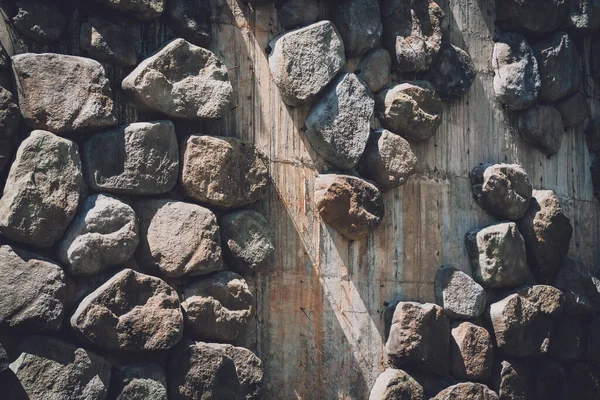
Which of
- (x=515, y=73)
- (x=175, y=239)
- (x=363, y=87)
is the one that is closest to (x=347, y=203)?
(x=363, y=87)

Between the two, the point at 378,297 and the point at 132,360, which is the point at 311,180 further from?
the point at 132,360

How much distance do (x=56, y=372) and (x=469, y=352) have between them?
8.78 ft

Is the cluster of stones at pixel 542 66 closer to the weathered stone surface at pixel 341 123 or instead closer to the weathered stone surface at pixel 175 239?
the weathered stone surface at pixel 341 123

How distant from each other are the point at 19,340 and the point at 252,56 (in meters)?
2.08

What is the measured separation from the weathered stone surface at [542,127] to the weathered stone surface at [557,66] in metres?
0.10

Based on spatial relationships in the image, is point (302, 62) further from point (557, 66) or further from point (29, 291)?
point (557, 66)

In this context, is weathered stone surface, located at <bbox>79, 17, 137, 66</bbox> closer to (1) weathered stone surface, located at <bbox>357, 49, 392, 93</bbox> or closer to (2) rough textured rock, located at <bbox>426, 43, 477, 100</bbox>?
(1) weathered stone surface, located at <bbox>357, 49, 392, 93</bbox>

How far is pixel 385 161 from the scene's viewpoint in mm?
6375

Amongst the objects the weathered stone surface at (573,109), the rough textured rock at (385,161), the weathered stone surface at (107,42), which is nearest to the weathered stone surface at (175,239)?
the weathered stone surface at (107,42)

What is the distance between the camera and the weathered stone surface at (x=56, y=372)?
16.1ft

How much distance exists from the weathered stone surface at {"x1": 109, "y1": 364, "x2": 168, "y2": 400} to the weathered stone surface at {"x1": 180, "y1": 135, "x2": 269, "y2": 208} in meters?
0.93

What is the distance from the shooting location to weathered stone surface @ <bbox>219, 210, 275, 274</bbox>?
5691mm

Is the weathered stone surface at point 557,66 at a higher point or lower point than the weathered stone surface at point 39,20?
higher

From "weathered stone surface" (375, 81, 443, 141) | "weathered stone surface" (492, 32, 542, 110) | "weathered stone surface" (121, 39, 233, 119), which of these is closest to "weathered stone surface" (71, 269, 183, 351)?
"weathered stone surface" (121, 39, 233, 119)
